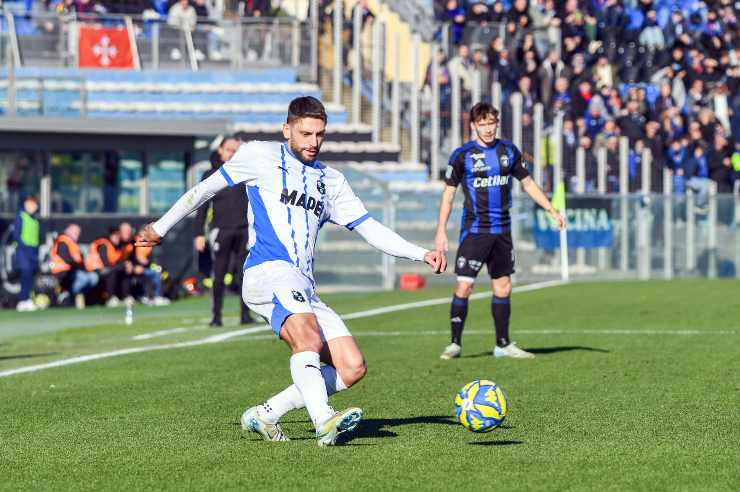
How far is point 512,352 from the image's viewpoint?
1341cm

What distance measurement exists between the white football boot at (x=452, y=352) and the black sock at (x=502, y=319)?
36 centimetres

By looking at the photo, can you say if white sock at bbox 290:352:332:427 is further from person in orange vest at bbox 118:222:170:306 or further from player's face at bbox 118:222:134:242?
player's face at bbox 118:222:134:242

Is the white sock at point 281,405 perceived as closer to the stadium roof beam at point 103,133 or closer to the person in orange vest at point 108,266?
the person in orange vest at point 108,266

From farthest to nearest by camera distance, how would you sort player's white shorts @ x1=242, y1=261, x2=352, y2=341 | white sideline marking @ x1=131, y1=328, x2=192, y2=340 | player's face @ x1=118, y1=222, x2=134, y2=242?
player's face @ x1=118, y1=222, x2=134, y2=242 < white sideline marking @ x1=131, y1=328, x2=192, y2=340 < player's white shorts @ x1=242, y1=261, x2=352, y2=341

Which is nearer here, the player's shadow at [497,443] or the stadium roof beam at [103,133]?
the player's shadow at [497,443]

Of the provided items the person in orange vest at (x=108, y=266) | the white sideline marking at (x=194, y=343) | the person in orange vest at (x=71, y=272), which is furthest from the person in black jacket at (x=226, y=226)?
the person in orange vest at (x=71, y=272)

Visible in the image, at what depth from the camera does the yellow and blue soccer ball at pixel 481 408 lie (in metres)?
8.34

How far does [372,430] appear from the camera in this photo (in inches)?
346

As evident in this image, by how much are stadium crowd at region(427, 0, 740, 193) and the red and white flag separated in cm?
611

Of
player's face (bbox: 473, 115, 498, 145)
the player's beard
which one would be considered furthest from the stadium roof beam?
the player's beard

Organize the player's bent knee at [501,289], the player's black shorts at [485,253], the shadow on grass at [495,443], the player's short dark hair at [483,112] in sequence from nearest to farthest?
the shadow on grass at [495,443] < the player's short dark hair at [483,112] < the player's black shorts at [485,253] < the player's bent knee at [501,289]

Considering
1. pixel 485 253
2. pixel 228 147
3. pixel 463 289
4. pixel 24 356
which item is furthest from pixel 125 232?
pixel 485 253

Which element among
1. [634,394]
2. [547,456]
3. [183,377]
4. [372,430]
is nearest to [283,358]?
[183,377]

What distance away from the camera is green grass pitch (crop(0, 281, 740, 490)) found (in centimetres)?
715
